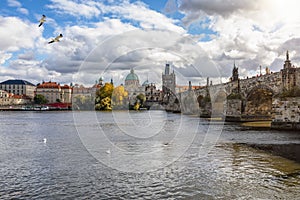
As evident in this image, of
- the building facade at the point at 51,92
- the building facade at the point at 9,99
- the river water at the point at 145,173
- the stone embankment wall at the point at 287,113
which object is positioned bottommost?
the river water at the point at 145,173

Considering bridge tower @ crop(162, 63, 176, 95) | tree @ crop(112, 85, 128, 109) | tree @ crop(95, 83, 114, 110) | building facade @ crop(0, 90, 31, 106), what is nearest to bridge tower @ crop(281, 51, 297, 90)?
tree @ crop(95, 83, 114, 110)

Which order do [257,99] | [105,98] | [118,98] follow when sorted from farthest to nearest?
[118,98] → [105,98] → [257,99]

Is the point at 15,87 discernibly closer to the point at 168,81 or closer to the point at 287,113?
the point at 168,81

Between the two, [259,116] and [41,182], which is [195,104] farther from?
[41,182]

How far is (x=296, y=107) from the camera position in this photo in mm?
31578

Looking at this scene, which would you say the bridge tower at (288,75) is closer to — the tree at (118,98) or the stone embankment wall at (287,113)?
the stone embankment wall at (287,113)

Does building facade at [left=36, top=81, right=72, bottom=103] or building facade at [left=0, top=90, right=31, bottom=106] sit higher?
building facade at [left=36, top=81, right=72, bottom=103]

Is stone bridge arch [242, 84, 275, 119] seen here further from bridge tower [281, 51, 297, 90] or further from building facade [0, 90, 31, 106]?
building facade [0, 90, 31, 106]

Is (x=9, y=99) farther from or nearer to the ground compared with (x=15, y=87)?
nearer to the ground

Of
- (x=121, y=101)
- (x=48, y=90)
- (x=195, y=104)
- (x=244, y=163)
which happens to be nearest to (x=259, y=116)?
(x=195, y=104)

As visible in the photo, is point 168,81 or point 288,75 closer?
point 288,75

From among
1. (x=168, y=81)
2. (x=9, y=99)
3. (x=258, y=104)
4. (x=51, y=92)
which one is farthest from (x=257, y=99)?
(x=51, y=92)

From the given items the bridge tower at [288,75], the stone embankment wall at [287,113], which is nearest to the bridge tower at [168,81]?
→ the bridge tower at [288,75]

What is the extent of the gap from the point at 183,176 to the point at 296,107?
23.8 meters
